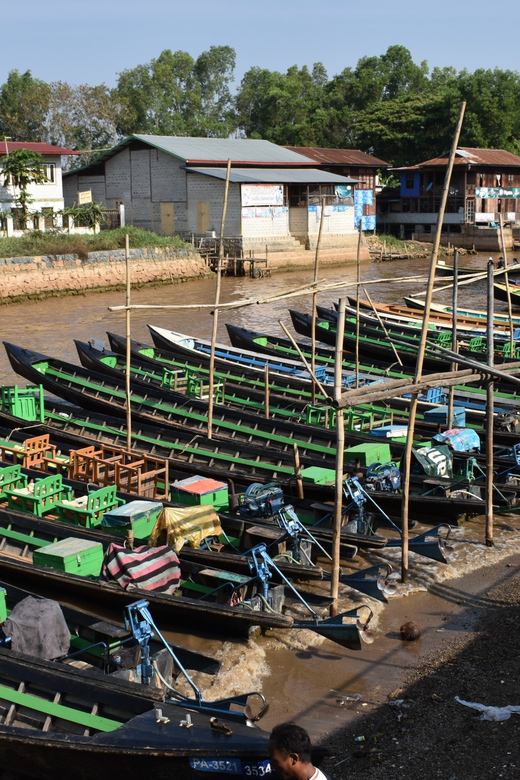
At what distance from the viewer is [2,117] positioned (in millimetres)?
65688

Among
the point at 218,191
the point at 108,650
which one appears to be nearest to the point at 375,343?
the point at 108,650

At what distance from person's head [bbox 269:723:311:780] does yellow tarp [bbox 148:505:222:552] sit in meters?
5.07

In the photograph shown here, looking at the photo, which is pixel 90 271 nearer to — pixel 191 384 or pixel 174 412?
pixel 191 384

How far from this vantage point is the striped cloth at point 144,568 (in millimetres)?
8641

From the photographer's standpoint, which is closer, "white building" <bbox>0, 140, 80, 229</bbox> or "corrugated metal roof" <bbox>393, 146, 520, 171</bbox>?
"white building" <bbox>0, 140, 80, 229</bbox>

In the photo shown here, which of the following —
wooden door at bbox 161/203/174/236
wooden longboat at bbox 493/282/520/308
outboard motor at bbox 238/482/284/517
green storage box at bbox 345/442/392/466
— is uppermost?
wooden door at bbox 161/203/174/236

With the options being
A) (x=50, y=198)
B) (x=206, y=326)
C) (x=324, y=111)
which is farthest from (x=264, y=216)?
(x=324, y=111)

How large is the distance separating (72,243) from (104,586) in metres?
29.8

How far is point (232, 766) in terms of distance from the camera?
18.2 feet

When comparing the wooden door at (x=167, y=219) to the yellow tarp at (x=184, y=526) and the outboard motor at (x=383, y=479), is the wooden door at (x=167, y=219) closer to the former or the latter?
the outboard motor at (x=383, y=479)

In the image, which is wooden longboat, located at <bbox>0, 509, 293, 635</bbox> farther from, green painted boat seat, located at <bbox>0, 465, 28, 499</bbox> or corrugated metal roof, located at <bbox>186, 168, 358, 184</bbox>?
corrugated metal roof, located at <bbox>186, 168, 358, 184</bbox>

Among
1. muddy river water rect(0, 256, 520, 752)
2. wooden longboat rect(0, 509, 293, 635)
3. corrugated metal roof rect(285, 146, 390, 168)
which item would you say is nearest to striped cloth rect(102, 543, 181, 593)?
wooden longboat rect(0, 509, 293, 635)

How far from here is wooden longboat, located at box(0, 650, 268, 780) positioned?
18.7ft

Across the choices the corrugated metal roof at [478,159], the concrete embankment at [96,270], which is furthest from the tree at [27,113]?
the concrete embankment at [96,270]
